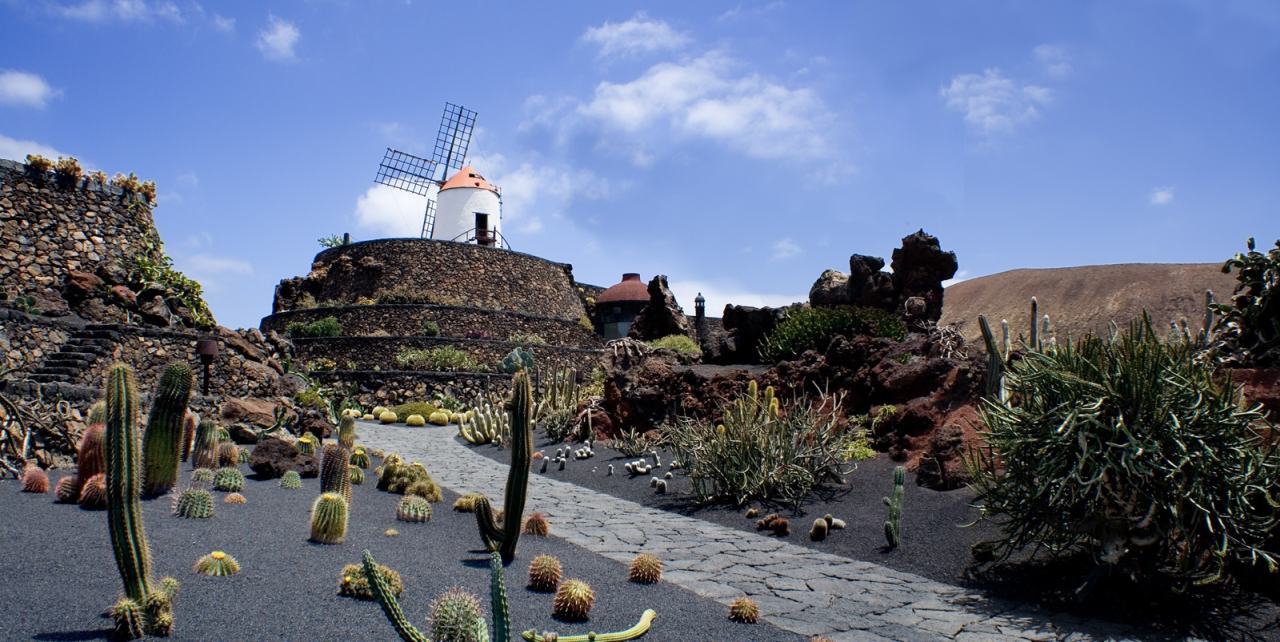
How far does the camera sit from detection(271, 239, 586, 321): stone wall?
106 ft

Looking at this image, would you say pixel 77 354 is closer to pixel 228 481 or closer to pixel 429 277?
pixel 228 481

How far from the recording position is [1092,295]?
35.6 metres

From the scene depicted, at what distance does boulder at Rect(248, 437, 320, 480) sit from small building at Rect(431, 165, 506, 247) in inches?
1137

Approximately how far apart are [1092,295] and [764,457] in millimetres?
32146

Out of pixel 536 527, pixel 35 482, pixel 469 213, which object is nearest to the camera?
pixel 35 482

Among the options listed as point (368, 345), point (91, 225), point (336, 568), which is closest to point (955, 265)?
point (336, 568)

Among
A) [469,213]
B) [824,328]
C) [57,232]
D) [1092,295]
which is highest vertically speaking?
[469,213]

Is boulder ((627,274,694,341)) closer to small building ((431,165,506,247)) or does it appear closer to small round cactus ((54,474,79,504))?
small round cactus ((54,474,79,504))

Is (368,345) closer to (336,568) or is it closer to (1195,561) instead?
(336,568)

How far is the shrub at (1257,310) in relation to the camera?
271 inches

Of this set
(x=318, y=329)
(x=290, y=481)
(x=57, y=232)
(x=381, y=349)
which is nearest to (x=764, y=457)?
(x=290, y=481)

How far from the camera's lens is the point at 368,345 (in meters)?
27.5

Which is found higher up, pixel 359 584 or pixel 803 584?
pixel 359 584

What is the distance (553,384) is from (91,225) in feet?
32.9
